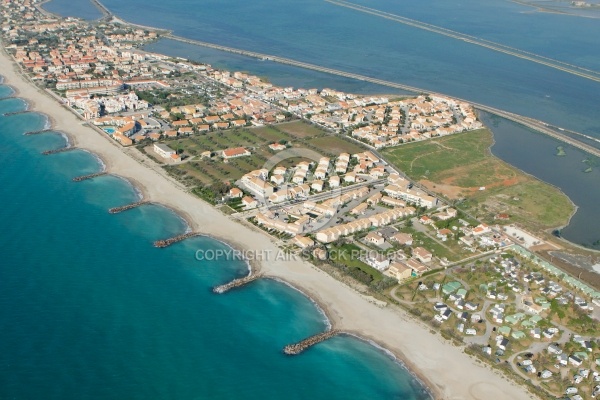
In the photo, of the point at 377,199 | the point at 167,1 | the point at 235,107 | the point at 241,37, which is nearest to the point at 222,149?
the point at 235,107

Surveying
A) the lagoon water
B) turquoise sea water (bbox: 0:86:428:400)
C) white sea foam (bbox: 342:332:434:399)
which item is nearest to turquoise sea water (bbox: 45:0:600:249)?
the lagoon water

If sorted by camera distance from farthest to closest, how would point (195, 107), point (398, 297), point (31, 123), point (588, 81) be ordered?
point (588, 81) → point (195, 107) → point (31, 123) → point (398, 297)

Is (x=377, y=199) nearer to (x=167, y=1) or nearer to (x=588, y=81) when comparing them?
(x=588, y=81)

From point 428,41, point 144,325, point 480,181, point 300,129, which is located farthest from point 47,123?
point 428,41

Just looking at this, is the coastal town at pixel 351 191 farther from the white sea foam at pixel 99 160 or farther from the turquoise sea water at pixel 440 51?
the turquoise sea water at pixel 440 51

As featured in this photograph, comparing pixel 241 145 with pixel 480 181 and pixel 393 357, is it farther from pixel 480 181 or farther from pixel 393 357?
pixel 393 357
